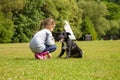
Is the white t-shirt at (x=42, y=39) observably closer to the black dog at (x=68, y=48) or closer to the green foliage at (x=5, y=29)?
the black dog at (x=68, y=48)

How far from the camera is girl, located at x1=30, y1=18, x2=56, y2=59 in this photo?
13742 millimetres

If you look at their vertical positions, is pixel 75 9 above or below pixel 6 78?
below

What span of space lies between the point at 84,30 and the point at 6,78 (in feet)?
269

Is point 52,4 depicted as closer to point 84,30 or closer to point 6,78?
point 84,30

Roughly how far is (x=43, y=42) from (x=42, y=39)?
13 centimetres

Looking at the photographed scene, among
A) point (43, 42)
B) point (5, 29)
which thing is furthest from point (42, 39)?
point (5, 29)

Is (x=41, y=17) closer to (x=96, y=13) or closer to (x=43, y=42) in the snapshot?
(x=96, y=13)

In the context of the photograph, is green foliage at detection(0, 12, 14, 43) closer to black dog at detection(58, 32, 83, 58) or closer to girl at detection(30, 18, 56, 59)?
black dog at detection(58, 32, 83, 58)

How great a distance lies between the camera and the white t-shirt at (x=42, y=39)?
13.7 meters

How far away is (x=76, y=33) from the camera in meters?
79.9

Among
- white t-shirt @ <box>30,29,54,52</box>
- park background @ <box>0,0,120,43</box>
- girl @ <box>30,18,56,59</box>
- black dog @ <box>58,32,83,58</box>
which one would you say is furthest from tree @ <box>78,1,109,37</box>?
white t-shirt @ <box>30,29,54,52</box>

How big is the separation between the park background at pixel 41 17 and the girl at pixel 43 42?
43436mm

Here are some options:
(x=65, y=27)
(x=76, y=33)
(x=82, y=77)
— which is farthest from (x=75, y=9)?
(x=82, y=77)

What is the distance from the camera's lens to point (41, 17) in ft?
223
